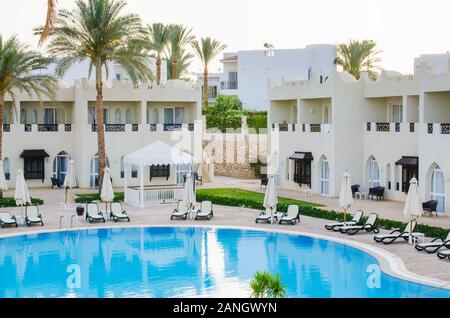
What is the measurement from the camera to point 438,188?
110 feet

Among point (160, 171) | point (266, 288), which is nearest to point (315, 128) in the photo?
point (160, 171)

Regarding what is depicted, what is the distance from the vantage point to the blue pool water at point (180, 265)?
67.9 feet

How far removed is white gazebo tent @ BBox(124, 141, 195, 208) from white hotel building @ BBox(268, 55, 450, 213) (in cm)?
748

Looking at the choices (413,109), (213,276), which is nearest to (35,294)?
(213,276)

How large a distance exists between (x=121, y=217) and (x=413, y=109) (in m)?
16.0

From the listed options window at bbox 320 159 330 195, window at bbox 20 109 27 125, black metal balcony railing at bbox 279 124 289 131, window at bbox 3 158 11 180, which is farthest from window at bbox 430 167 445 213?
window at bbox 20 109 27 125

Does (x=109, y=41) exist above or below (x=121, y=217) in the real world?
above

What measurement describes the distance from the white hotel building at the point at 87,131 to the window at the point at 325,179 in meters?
7.96

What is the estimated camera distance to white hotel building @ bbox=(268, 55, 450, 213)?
33.8 meters

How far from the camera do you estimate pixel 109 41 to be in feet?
126

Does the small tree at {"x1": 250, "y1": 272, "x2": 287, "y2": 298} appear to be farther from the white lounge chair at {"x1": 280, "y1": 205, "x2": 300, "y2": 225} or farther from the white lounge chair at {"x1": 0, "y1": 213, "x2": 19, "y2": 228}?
the white lounge chair at {"x1": 0, "y1": 213, "x2": 19, "y2": 228}

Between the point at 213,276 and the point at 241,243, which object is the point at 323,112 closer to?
the point at 241,243

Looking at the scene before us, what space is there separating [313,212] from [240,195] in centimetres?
689

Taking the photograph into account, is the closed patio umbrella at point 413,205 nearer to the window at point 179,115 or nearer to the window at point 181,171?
the window at point 181,171
